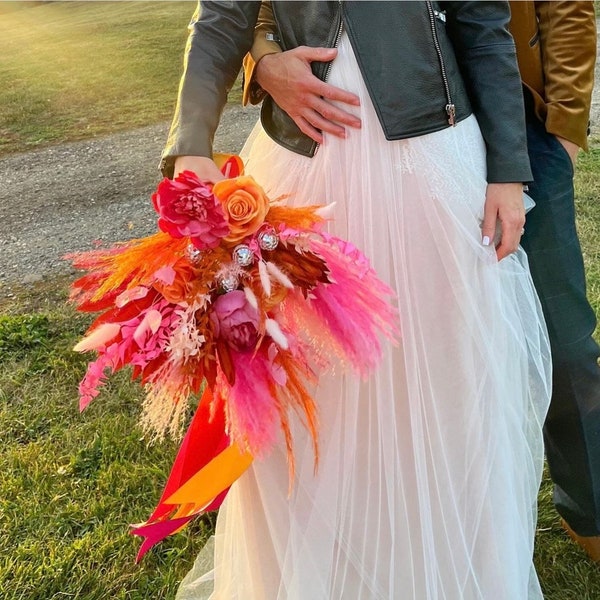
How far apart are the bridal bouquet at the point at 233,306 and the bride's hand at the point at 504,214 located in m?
0.40

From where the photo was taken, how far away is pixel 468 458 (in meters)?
1.65

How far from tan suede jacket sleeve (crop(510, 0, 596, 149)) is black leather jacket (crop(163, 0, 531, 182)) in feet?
0.91

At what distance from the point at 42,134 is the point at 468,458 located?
6.25 metres

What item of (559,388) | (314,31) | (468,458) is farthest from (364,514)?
(314,31)

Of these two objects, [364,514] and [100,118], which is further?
[100,118]

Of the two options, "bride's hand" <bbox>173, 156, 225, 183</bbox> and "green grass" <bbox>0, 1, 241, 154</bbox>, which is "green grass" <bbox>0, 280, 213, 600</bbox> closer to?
"bride's hand" <bbox>173, 156, 225, 183</bbox>

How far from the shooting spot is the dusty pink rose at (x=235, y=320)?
47.6 inches

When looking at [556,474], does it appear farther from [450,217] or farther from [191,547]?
[191,547]

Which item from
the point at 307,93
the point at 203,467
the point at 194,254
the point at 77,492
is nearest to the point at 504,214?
the point at 307,93

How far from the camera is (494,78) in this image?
153cm

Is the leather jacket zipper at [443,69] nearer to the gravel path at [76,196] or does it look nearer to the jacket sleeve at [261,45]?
the jacket sleeve at [261,45]

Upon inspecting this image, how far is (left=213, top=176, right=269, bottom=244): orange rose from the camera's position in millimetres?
1234

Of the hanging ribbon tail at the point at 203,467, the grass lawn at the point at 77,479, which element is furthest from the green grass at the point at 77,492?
the hanging ribbon tail at the point at 203,467
